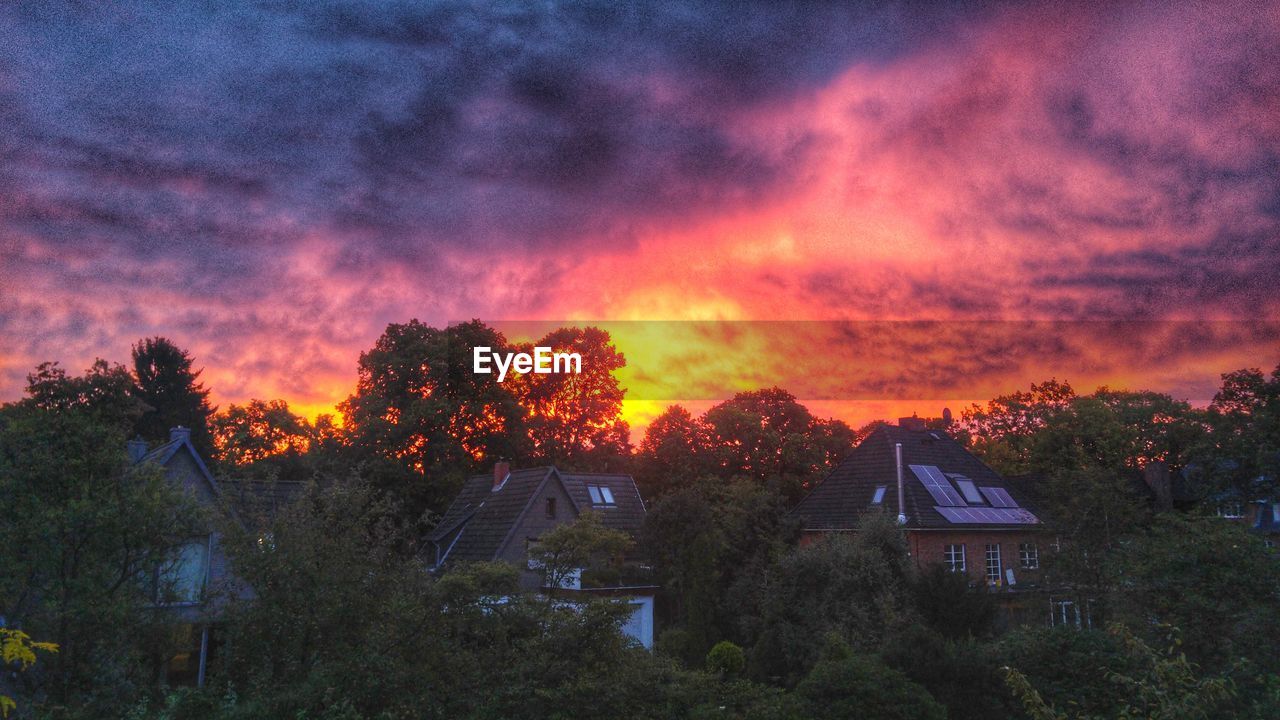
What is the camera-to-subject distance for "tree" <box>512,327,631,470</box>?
51000 millimetres

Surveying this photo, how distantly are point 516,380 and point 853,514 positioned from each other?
83.9 feet

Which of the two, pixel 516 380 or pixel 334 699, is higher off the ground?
pixel 516 380

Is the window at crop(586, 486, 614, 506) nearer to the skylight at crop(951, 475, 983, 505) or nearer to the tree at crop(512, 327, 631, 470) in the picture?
the tree at crop(512, 327, 631, 470)

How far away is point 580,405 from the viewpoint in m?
52.7

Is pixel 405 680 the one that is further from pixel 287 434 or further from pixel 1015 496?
pixel 287 434

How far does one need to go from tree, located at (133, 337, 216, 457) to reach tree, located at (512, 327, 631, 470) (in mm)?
22416

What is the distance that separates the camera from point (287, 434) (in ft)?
224

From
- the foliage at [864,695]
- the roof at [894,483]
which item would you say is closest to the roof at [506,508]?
the roof at [894,483]

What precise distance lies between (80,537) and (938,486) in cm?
3014

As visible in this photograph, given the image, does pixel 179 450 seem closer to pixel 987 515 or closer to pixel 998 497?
pixel 987 515

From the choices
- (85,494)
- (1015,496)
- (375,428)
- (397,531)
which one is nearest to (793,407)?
(1015,496)

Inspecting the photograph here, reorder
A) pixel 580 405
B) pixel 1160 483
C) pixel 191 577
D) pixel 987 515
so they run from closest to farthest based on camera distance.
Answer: pixel 191 577, pixel 987 515, pixel 1160 483, pixel 580 405

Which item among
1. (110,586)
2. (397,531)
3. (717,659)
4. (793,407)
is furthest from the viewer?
(793,407)

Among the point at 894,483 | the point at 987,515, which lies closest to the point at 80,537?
the point at 894,483
